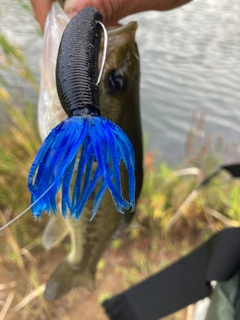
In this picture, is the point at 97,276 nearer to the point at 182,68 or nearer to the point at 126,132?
the point at 126,132

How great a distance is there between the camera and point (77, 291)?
5.93ft

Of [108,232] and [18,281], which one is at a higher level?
[108,232]

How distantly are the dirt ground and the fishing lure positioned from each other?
57.0 inches

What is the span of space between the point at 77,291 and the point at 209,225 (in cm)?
87

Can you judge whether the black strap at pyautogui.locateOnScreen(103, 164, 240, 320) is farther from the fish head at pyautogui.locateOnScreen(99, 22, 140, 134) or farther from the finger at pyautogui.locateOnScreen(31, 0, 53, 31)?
the finger at pyautogui.locateOnScreen(31, 0, 53, 31)

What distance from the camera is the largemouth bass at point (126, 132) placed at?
2.87 ft

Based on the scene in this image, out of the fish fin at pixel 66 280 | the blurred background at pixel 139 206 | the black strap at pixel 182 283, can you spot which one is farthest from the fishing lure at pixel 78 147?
the blurred background at pixel 139 206

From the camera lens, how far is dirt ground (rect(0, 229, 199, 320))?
5.58ft

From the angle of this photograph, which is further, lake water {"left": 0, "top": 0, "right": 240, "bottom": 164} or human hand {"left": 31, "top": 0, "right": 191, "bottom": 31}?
lake water {"left": 0, "top": 0, "right": 240, "bottom": 164}

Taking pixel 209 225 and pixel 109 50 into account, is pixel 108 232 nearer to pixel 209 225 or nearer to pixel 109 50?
pixel 109 50

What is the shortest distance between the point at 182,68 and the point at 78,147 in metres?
3.72

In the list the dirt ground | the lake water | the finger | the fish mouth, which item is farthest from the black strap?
the lake water

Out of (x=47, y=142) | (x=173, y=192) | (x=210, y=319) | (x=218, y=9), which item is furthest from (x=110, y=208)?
(x=218, y=9)

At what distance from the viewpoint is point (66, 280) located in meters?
1.28
